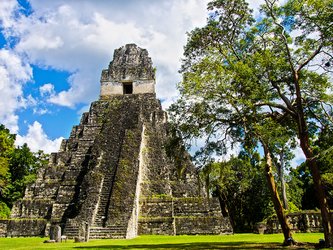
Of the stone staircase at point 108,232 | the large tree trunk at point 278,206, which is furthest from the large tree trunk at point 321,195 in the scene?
the stone staircase at point 108,232

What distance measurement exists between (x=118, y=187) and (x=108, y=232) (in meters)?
2.26

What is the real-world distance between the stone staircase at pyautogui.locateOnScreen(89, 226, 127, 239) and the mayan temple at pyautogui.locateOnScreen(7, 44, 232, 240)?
0.04 metres

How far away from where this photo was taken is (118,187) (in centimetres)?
1373

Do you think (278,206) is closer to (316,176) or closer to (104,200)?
(316,176)

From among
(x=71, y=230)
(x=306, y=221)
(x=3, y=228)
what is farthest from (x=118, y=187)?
(x=306, y=221)

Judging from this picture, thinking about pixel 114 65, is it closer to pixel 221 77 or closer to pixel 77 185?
pixel 77 185

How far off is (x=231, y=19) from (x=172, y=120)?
3.30m

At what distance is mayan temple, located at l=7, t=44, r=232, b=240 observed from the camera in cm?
1273

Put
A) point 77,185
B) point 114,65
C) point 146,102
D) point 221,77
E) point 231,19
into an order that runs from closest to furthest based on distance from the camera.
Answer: point 221,77 < point 231,19 < point 77,185 < point 146,102 < point 114,65

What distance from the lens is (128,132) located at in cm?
1716

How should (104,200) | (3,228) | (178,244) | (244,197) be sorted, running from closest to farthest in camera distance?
(178,244) → (104,200) → (3,228) → (244,197)

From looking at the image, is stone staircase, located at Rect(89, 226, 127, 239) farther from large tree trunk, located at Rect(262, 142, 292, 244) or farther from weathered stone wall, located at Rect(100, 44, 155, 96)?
weathered stone wall, located at Rect(100, 44, 155, 96)

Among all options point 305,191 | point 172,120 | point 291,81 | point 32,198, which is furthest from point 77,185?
point 305,191

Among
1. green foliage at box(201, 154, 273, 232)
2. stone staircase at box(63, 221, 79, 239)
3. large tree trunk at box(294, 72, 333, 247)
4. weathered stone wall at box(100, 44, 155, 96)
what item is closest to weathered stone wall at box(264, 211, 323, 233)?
large tree trunk at box(294, 72, 333, 247)
